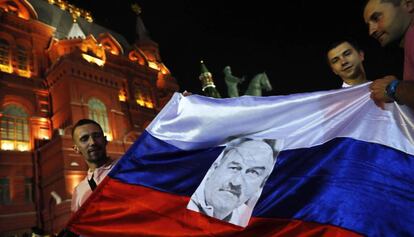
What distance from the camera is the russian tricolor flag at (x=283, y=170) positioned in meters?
2.11

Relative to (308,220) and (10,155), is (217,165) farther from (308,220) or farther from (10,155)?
(10,155)

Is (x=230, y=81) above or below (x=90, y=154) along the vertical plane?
above

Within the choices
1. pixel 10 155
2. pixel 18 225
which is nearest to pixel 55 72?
pixel 10 155

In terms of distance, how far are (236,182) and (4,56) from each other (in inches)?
965

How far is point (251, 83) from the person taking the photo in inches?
874

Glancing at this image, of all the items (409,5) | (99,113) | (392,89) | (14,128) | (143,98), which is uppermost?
(143,98)

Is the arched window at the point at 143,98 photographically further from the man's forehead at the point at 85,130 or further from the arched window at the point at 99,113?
the man's forehead at the point at 85,130

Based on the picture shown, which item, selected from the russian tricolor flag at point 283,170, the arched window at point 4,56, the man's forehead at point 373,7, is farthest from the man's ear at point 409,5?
the arched window at point 4,56

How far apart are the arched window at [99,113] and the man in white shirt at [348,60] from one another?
21.1 metres

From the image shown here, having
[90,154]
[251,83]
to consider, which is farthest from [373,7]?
[251,83]

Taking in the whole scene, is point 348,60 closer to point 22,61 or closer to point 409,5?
point 409,5

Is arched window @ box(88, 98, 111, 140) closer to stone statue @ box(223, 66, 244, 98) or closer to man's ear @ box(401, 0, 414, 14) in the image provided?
stone statue @ box(223, 66, 244, 98)

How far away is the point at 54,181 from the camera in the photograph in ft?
62.0

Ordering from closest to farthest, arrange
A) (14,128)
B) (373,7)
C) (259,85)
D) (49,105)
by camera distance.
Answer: (373,7) → (14,128) → (259,85) → (49,105)
